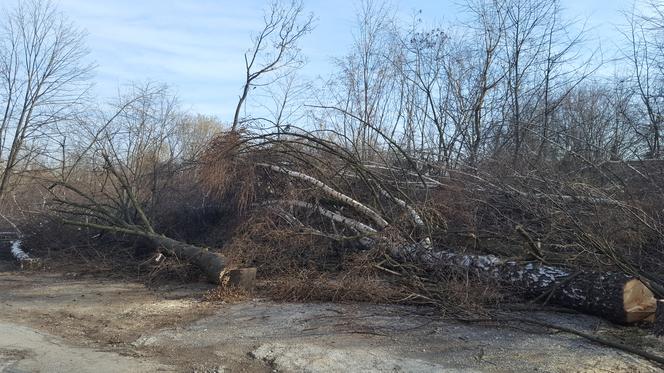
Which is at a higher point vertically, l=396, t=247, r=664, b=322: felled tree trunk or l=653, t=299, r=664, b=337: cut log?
l=396, t=247, r=664, b=322: felled tree trunk

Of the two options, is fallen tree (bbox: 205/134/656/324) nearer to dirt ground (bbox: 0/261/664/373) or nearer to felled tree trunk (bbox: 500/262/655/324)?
felled tree trunk (bbox: 500/262/655/324)

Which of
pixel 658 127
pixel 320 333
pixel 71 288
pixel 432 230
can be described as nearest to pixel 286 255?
pixel 432 230

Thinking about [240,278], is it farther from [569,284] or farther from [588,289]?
[588,289]

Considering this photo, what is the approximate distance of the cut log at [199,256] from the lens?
8.60 meters

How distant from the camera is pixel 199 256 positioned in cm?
920

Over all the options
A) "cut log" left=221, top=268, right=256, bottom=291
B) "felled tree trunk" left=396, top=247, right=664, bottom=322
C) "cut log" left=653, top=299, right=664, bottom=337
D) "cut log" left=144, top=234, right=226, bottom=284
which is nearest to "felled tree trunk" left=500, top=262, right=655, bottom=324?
"felled tree trunk" left=396, top=247, right=664, bottom=322

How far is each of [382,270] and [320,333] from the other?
213cm

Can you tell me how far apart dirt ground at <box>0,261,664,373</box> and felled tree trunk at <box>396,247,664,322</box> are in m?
0.19

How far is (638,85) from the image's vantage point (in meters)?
14.4

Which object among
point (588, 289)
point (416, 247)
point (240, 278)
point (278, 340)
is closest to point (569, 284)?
point (588, 289)

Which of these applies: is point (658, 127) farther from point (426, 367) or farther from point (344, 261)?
point (426, 367)

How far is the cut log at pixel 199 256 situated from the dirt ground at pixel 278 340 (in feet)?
1.93

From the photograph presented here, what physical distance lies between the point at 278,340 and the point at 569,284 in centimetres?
358

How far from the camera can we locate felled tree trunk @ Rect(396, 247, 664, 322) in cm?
Answer: 621
